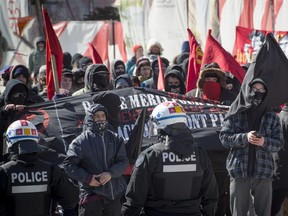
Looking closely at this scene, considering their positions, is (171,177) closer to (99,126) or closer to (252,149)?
(99,126)

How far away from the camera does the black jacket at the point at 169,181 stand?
752 cm

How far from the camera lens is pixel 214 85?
11.5 meters

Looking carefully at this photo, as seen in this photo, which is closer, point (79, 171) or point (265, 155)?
point (79, 171)

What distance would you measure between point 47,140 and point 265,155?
240 centimetres

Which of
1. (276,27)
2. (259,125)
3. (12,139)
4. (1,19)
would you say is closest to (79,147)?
(12,139)

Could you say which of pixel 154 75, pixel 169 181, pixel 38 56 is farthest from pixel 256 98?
pixel 38 56

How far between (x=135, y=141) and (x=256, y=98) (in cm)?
150

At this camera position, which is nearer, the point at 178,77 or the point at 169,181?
the point at 169,181

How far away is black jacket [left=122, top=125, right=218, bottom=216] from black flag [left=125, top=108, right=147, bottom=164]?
247cm

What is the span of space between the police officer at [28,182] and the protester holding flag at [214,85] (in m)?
4.12

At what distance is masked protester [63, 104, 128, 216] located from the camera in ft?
28.7

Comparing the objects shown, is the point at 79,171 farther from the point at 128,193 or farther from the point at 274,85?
the point at 274,85

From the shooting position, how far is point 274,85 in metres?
9.98

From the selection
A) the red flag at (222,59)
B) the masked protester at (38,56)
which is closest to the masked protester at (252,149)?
the red flag at (222,59)
